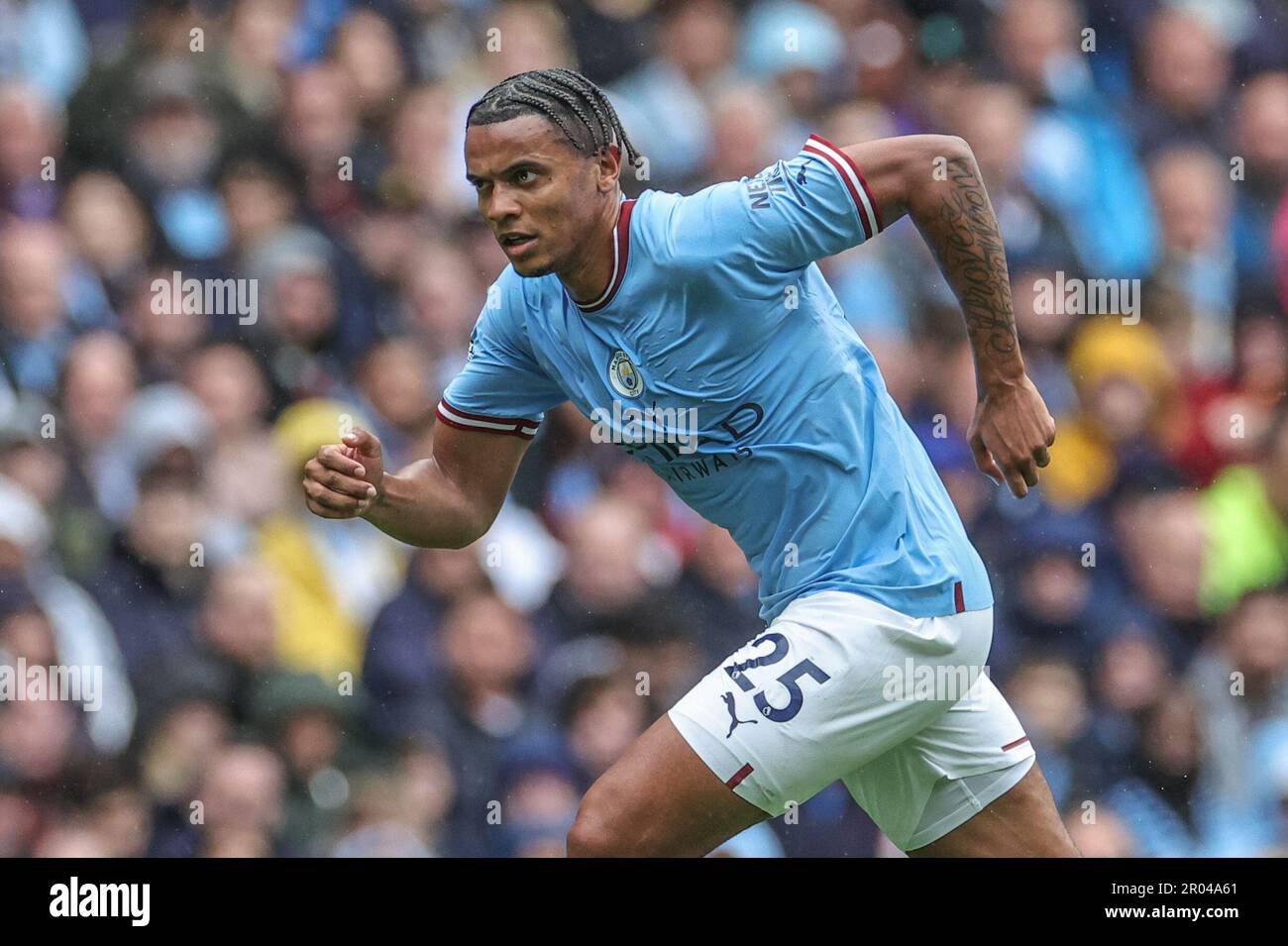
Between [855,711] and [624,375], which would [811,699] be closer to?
[855,711]

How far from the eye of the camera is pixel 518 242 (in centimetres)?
400

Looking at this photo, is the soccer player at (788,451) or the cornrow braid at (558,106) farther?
the cornrow braid at (558,106)

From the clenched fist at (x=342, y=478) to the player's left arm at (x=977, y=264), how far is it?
1249mm

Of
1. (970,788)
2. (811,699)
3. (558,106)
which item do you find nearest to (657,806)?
(811,699)

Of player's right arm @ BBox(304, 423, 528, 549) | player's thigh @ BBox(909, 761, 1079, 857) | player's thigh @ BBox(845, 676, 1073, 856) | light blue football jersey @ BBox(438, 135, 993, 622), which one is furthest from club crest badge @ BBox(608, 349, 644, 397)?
player's thigh @ BBox(909, 761, 1079, 857)

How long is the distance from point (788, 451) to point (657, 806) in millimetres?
840

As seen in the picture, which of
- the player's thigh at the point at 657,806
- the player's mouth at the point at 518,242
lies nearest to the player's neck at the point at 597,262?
the player's mouth at the point at 518,242

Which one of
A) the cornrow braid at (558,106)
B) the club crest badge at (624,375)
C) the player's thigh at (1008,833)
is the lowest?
the player's thigh at (1008,833)

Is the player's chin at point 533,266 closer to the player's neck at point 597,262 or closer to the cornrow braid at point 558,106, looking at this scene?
the player's neck at point 597,262

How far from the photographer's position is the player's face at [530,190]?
3988 mm

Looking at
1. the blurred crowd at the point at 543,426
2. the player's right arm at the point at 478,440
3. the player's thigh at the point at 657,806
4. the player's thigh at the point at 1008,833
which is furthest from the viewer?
the blurred crowd at the point at 543,426

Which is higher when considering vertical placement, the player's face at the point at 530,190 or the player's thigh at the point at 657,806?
the player's face at the point at 530,190

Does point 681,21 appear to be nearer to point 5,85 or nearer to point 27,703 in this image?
point 5,85
